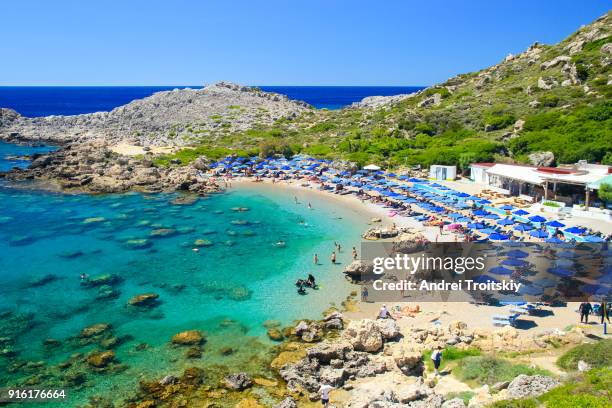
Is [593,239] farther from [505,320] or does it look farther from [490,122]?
[490,122]

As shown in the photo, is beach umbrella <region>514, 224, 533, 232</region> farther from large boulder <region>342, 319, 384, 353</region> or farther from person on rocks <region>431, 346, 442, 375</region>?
person on rocks <region>431, 346, 442, 375</region>

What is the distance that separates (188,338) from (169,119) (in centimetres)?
8748

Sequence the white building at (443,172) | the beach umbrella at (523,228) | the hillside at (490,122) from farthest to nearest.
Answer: the hillside at (490,122)
the white building at (443,172)
the beach umbrella at (523,228)

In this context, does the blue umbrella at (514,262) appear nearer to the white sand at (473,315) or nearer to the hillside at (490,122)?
the white sand at (473,315)

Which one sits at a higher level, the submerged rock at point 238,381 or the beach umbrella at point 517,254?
the beach umbrella at point 517,254

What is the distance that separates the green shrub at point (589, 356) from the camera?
45.0 ft

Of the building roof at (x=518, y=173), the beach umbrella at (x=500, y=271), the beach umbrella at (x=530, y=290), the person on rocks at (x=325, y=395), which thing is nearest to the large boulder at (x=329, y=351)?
the person on rocks at (x=325, y=395)

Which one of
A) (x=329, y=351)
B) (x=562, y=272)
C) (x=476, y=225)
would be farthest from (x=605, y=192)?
(x=329, y=351)

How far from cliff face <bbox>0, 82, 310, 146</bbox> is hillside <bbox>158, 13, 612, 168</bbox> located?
791 centimetres

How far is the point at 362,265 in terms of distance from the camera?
26109 mm

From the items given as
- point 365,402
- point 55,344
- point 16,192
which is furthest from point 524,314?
point 16,192

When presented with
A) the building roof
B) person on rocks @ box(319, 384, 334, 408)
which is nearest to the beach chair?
person on rocks @ box(319, 384, 334, 408)

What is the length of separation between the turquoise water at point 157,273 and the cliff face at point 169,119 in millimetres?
42029

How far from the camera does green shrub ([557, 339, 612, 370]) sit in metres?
13.7
